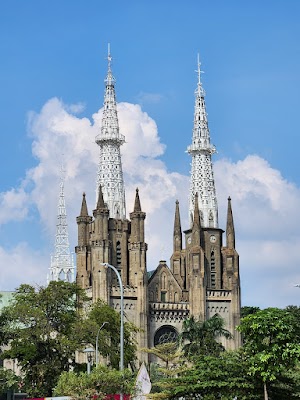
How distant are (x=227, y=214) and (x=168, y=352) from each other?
36.4m

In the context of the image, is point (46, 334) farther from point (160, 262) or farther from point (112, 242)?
point (160, 262)

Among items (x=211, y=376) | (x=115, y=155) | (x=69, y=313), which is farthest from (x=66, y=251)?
(x=211, y=376)

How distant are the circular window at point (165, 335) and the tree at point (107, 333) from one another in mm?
27564

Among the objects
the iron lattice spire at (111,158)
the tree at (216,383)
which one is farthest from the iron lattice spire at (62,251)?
the tree at (216,383)

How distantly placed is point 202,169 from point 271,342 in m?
80.7

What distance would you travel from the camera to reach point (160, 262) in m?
124

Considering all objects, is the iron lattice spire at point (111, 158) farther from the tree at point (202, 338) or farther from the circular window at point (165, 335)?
the tree at point (202, 338)

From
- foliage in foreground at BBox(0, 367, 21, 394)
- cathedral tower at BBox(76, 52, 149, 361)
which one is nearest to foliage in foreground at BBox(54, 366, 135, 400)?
foliage in foreground at BBox(0, 367, 21, 394)

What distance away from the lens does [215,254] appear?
124 m

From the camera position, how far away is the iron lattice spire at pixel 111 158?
12275 cm

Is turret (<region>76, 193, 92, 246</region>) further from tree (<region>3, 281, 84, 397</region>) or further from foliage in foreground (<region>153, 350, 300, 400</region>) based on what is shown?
foliage in foreground (<region>153, 350, 300, 400</region>)

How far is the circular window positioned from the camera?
118938mm

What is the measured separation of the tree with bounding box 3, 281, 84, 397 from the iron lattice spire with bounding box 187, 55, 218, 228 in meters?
47.8

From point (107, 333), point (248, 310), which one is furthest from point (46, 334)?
point (248, 310)
